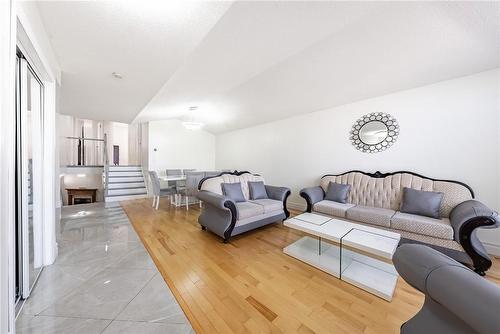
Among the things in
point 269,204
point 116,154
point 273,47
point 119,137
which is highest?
point 273,47

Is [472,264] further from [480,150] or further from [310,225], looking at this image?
[310,225]

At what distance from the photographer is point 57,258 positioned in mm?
2154

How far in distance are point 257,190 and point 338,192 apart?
1.45m

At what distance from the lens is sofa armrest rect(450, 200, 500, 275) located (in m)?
1.80

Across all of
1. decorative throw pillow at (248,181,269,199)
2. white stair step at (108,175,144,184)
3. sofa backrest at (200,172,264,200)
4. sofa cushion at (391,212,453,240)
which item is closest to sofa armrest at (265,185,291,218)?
decorative throw pillow at (248,181,269,199)

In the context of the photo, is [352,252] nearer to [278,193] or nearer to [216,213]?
[278,193]

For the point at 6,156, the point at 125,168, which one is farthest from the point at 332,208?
the point at 125,168

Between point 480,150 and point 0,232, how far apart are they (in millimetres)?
4634

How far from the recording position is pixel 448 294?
2.20ft

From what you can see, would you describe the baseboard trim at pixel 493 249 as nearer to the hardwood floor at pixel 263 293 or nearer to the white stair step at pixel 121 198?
the hardwood floor at pixel 263 293

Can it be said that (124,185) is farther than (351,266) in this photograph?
Yes

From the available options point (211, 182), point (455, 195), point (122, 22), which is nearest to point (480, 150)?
point (455, 195)

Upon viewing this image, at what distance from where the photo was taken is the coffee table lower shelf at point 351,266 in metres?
1.70

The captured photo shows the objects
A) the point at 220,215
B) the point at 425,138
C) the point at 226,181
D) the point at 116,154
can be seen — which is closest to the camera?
the point at 220,215
